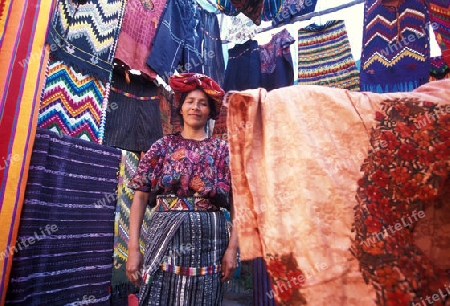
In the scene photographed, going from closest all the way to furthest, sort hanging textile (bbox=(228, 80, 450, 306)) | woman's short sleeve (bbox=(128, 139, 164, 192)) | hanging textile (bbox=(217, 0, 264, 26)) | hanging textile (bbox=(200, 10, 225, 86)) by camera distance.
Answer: hanging textile (bbox=(228, 80, 450, 306)) → woman's short sleeve (bbox=(128, 139, 164, 192)) → hanging textile (bbox=(217, 0, 264, 26)) → hanging textile (bbox=(200, 10, 225, 86))

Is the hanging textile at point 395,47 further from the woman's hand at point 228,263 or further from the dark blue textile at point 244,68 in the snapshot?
the woman's hand at point 228,263

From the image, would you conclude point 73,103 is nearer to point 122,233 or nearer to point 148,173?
point 148,173

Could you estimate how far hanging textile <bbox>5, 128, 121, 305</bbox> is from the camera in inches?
74.0

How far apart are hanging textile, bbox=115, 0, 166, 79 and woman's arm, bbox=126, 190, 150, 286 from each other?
1.61m

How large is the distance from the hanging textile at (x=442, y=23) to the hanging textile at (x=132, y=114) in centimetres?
252

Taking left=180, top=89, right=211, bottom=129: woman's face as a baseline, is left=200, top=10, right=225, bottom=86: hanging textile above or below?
above

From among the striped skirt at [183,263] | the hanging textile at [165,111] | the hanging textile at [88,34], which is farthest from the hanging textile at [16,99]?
the hanging textile at [165,111]

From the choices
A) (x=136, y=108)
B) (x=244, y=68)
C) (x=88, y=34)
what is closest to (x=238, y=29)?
(x=244, y=68)

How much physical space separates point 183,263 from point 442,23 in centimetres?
186

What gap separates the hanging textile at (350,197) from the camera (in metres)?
0.73

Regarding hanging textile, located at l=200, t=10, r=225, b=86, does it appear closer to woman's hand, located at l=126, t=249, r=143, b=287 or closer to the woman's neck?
the woman's neck

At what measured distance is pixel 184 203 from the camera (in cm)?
149

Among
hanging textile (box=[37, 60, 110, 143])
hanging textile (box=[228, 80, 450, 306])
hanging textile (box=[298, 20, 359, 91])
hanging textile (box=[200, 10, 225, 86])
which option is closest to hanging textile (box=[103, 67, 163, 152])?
hanging textile (box=[37, 60, 110, 143])

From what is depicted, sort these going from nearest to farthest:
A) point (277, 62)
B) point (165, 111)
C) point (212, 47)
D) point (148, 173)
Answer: point (148, 173)
point (277, 62)
point (165, 111)
point (212, 47)
